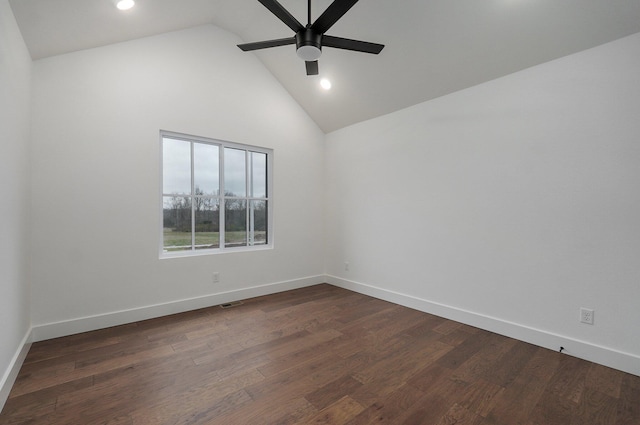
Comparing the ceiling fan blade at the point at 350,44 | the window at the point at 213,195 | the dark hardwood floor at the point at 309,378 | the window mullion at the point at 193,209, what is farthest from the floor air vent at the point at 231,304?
the ceiling fan blade at the point at 350,44

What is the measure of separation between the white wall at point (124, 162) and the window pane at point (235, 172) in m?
0.25

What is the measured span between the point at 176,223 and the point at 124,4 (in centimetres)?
219

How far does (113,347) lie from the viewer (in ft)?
8.39

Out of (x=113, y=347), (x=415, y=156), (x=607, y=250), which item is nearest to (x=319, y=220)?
(x=415, y=156)

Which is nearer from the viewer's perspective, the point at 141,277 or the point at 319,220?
the point at 141,277

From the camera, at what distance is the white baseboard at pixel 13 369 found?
179 cm

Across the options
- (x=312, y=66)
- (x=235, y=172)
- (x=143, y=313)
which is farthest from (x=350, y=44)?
(x=143, y=313)

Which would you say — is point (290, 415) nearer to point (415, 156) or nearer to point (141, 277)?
point (141, 277)

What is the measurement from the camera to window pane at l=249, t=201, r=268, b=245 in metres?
4.24

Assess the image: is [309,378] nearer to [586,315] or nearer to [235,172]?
[586,315]

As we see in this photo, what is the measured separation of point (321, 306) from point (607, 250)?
2.81 m

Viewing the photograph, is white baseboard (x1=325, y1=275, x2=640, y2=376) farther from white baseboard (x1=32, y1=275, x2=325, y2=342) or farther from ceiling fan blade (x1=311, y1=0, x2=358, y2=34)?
ceiling fan blade (x1=311, y1=0, x2=358, y2=34)

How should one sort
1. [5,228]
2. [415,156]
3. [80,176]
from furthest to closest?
[415,156], [80,176], [5,228]

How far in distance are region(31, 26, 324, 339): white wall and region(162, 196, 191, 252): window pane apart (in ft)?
0.60
